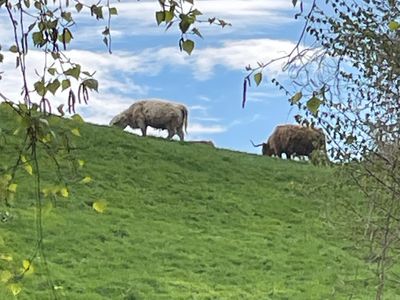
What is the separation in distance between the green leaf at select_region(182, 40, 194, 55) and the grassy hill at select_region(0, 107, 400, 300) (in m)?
5.33

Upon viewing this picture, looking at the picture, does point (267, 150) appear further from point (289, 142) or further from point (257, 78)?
point (257, 78)

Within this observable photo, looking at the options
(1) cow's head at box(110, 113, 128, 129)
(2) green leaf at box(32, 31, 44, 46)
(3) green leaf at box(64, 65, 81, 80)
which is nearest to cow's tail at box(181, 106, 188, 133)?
(1) cow's head at box(110, 113, 128, 129)

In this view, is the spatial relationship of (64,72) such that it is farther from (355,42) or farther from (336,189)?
(336,189)

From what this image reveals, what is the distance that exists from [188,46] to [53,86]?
45 centimetres

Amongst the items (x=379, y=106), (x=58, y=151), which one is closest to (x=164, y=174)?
(x=379, y=106)

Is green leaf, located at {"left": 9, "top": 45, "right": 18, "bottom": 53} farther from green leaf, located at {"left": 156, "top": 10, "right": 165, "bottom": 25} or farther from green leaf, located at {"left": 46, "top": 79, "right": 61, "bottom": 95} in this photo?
green leaf, located at {"left": 156, "top": 10, "right": 165, "bottom": 25}

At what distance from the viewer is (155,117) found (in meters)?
26.7

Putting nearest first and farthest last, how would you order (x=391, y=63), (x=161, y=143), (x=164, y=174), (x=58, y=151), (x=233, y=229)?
(x=58, y=151) < (x=391, y=63) < (x=233, y=229) < (x=164, y=174) < (x=161, y=143)

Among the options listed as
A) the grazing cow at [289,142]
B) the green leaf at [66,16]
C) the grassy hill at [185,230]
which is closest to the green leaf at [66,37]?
the green leaf at [66,16]

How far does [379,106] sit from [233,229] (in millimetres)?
9383

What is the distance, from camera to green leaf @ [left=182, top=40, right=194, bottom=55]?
2578mm

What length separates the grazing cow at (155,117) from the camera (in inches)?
1051

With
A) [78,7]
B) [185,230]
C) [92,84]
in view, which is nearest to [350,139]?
[78,7]

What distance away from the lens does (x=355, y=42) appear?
671 cm
